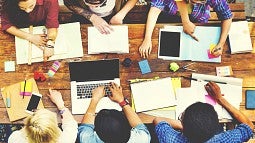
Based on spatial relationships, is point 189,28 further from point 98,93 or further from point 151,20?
point 98,93

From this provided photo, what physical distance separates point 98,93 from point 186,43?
865mm

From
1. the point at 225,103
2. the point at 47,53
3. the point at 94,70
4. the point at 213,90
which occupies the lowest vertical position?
the point at 225,103

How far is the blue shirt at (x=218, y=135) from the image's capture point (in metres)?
2.99

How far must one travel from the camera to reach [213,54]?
3.62 metres

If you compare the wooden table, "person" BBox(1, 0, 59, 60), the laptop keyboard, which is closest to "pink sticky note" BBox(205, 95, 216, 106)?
the wooden table

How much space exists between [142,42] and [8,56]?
3.87 feet

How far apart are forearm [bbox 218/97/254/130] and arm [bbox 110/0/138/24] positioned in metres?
1.12

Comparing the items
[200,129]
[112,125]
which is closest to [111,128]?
[112,125]

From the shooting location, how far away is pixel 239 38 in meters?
3.65

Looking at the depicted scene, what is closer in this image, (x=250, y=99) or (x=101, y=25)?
(x=250, y=99)

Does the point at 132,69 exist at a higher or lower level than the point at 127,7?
lower

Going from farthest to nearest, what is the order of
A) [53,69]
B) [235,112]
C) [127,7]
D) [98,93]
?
[127,7], [53,69], [98,93], [235,112]

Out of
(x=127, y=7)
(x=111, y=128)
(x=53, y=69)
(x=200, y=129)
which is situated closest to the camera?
(x=200, y=129)

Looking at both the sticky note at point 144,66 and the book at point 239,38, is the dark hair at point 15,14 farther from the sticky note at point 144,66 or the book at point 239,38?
the book at point 239,38
